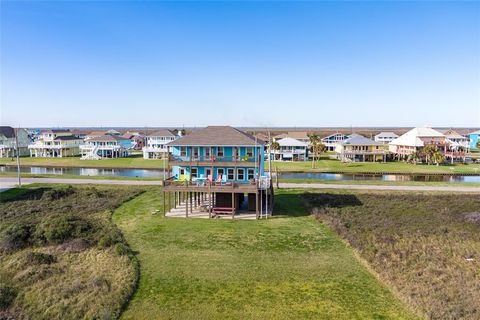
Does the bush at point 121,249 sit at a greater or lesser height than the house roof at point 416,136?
lesser

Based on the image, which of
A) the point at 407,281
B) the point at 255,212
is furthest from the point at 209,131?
the point at 407,281

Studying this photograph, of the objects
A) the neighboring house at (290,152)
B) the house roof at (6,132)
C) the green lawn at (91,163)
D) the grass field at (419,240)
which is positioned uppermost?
the house roof at (6,132)

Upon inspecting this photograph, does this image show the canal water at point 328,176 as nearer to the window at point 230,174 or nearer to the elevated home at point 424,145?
the elevated home at point 424,145

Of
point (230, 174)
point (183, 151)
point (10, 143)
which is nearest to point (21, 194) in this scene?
point (183, 151)

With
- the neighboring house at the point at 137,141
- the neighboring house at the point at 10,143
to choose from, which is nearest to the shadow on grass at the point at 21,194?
the neighboring house at the point at 10,143

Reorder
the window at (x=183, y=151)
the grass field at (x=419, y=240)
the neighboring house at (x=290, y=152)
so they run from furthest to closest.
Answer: the neighboring house at (x=290, y=152) → the window at (x=183, y=151) → the grass field at (x=419, y=240)

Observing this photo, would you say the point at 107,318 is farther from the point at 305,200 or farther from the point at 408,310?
the point at 305,200

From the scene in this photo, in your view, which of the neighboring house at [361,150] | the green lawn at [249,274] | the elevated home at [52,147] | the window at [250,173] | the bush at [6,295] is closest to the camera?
the green lawn at [249,274]
